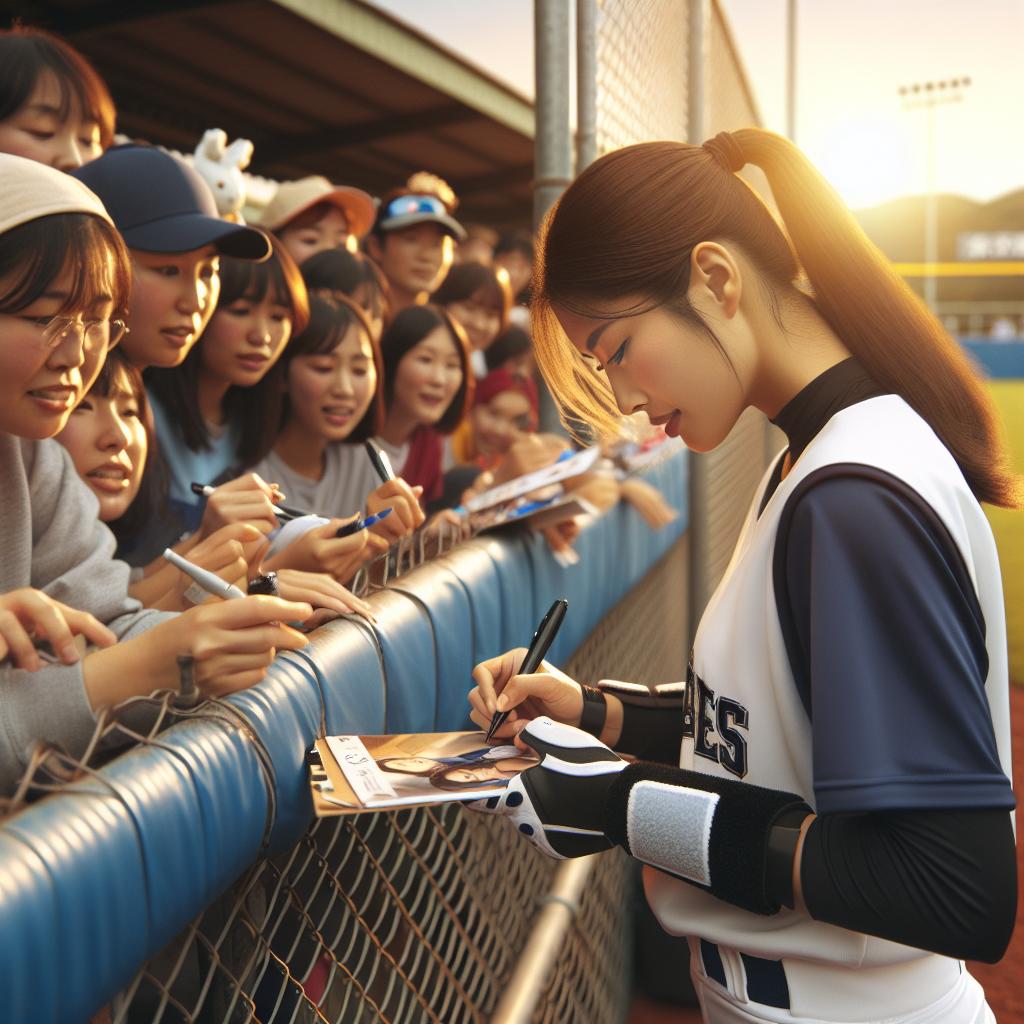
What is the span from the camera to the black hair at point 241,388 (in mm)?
2480

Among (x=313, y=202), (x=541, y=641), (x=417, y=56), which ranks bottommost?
(x=541, y=641)

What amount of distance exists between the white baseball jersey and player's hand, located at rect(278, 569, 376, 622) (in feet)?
1.74

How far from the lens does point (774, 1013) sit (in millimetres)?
1186

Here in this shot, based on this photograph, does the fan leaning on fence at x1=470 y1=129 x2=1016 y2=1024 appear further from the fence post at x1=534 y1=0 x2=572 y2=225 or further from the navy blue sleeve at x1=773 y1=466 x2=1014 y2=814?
the fence post at x1=534 y1=0 x2=572 y2=225

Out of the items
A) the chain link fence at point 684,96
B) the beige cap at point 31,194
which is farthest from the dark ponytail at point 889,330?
the chain link fence at point 684,96

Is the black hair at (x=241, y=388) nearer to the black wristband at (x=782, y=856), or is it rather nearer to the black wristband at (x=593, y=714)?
the black wristband at (x=593, y=714)

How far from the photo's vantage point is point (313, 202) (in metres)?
3.53

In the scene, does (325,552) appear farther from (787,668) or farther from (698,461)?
(698,461)

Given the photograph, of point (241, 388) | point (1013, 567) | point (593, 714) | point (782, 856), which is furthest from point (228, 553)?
point (1013, 567)

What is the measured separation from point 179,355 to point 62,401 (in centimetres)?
75

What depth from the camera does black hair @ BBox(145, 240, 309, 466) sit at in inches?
97.7

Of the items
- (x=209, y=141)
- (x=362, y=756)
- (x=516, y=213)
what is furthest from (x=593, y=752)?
(x=516, y=213)

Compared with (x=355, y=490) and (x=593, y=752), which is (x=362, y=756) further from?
(x=355, y=490)

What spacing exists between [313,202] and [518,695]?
2.49 m
